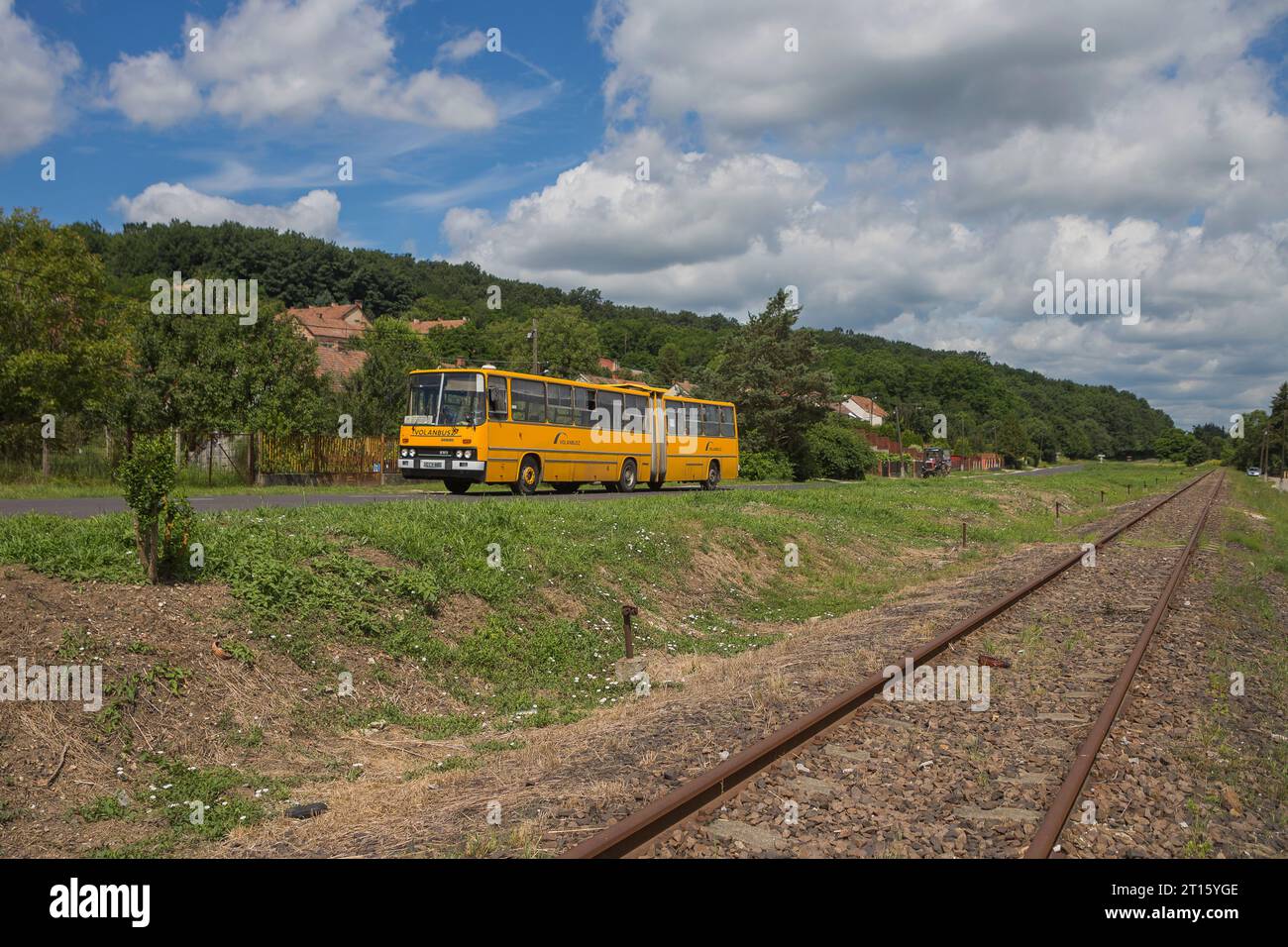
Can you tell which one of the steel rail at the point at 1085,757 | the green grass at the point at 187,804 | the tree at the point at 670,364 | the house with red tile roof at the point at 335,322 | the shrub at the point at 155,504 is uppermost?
the house with red tile roof at the point at 335,322

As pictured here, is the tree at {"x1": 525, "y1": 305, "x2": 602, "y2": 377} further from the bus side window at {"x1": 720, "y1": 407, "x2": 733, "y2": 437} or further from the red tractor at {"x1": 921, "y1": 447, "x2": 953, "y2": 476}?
the bus side window at {"x1": 720, "y1": 407, "x2": 733, "y2": 437}

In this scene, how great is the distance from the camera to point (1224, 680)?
8.66 metres

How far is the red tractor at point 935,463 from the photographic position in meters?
77.7

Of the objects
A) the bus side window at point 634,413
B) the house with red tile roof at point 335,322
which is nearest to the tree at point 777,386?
the bus side window at point 634,413

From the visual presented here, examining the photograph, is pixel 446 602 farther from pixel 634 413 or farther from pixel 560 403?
pixel 634 413

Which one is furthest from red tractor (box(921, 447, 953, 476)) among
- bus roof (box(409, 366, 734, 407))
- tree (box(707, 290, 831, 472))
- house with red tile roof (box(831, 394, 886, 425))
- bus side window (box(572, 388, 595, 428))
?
house with red tile roof (box(831, 394, 886, 425))

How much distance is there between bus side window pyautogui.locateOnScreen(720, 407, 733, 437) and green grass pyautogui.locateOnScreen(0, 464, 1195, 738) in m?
16.3

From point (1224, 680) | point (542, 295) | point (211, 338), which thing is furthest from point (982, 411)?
point (1224, 680)

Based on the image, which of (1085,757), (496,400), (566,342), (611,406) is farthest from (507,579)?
(566,342)

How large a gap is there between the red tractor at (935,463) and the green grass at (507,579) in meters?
60.7

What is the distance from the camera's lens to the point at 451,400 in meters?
22.7

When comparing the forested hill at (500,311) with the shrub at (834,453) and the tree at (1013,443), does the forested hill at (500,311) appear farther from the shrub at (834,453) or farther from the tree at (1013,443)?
the shrub at (834,453)
